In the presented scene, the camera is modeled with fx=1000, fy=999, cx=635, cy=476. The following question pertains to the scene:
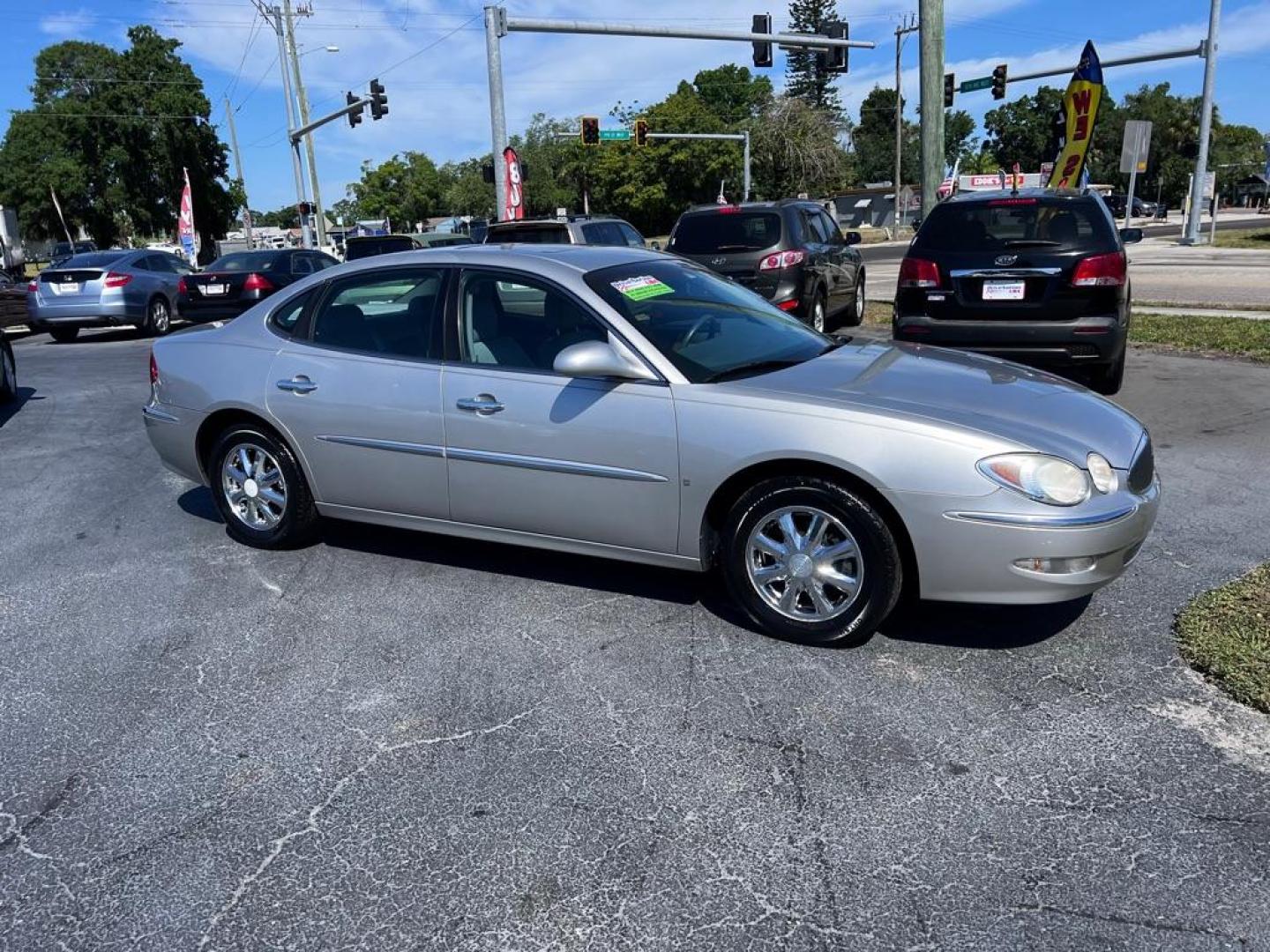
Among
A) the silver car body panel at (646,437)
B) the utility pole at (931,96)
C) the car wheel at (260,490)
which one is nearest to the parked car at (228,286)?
the utility pole at (931,96)

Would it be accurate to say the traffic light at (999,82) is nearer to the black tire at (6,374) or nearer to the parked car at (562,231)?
the parked car at (562,231)

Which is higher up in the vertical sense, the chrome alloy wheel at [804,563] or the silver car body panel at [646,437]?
the silver car body panel at [646,437]

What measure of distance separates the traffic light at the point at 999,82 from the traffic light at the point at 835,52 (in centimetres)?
805

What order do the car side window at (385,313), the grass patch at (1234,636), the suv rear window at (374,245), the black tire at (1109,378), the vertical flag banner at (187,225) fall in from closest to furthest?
1. the grass patch at (1234,636)
2. the car side window at (385,313)
3. the black tire at (1109,378)
4. the suv rear window at (374,245)
5. the vertical flag banner at (187,225)

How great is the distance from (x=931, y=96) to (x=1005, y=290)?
22.4 feet

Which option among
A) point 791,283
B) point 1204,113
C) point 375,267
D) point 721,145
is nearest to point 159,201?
point 721,145

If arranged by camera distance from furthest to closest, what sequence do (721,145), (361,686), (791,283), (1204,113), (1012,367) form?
(721,145) < (1204,113) < (791,283) < (1012,367) < (361,686)

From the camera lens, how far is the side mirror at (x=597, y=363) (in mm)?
4055

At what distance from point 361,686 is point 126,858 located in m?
1.11

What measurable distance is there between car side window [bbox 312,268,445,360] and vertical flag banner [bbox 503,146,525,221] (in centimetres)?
1688

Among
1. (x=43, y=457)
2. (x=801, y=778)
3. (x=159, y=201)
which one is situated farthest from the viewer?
(x=159, y=201)

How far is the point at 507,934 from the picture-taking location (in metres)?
2.47

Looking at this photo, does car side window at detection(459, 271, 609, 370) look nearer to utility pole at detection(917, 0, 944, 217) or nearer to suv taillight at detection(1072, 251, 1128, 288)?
suv taillight at detection(1072, 251, 1128, 288)

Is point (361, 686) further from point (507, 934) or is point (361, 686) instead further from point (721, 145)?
point (721, 145)
